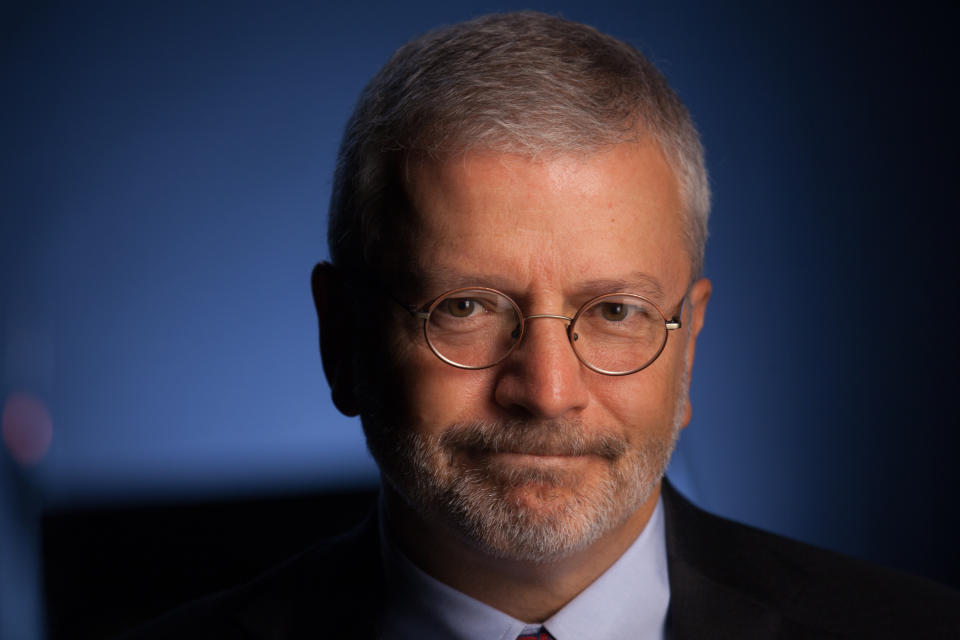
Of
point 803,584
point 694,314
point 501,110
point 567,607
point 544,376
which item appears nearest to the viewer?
point 544,376

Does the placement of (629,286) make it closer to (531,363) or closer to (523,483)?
(531,363)

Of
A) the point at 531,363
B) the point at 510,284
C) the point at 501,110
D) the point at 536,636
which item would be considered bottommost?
the point at 536,636

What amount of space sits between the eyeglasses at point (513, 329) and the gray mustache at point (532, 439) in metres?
0.11

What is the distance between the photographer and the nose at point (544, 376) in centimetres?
182

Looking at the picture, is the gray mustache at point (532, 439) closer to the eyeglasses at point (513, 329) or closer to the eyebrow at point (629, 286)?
the eyeglasses at point (513, 329)

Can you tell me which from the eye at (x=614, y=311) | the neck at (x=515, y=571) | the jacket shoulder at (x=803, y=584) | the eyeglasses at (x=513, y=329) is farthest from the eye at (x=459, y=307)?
the jacket shoulder at (x=803, y=584)

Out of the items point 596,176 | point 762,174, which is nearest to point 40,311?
point 596,176

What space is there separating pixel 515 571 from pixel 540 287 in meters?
0.55

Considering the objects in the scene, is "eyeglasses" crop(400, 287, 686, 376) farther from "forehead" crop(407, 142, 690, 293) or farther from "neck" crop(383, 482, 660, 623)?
"neck" crop(383, 482, 660, 623)

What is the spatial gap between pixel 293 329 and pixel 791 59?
1636 mm

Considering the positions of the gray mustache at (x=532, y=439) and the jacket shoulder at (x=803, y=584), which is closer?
the gray mustache at (x=532, y=439)

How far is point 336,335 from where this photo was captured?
7.37ft

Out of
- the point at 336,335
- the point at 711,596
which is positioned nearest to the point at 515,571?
the point at 711,596

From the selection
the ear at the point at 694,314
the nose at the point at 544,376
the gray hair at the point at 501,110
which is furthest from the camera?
the ear at the point at 694,314
